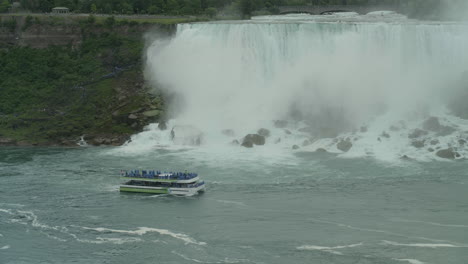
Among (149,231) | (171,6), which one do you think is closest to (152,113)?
(171,6)

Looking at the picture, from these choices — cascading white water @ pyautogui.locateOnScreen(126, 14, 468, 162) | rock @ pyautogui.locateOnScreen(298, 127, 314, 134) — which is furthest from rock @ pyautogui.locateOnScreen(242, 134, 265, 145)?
rock @ pyautogui.locateOnScreen(298, 127, 314, 134)

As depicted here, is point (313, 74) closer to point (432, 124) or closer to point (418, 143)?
point (432, 124)

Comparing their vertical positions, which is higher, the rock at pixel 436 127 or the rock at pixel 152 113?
the rock at pixel 436 127

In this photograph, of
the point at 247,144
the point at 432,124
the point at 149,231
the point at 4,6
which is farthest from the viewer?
the point at 4,6

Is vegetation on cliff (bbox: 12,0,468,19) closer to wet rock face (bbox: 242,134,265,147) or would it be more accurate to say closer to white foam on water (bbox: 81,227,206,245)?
wet rock face (bbox: 242,134,265,147)

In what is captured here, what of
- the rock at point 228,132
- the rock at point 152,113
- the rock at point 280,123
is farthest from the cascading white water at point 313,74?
the rock at point 152,113

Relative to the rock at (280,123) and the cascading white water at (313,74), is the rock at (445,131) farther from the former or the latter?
the rock at (280,123)
